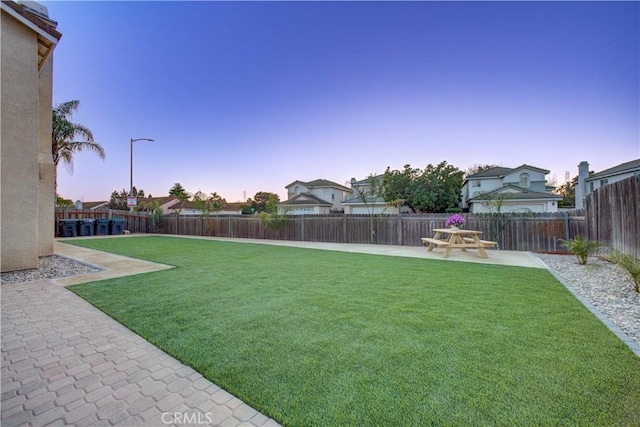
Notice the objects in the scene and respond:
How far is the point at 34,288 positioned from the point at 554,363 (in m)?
Answer: 7.63

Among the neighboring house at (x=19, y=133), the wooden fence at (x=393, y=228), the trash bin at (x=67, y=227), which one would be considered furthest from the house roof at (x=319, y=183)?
the neighboring house at (x=19, y=133)

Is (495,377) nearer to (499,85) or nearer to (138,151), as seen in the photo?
(499,85)

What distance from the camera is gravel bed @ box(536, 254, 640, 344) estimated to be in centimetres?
326

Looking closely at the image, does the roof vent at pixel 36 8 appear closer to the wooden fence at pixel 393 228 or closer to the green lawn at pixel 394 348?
the green lawn at pixel 394 348

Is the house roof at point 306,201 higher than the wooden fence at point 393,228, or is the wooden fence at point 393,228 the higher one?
the house roof at point 306,201

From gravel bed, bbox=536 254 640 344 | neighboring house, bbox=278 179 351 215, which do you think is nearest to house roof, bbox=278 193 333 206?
neighboring house, bbox=278 179 351 215

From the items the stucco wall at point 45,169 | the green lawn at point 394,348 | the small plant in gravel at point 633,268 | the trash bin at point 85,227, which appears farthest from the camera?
the trash bin at point 85,227

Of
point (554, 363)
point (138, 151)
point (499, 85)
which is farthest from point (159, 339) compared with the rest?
point (138, 151)

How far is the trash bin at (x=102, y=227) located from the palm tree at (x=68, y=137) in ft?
10.9

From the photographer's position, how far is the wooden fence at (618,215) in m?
5.53

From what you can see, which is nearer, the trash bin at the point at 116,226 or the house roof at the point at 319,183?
the trash bin at the point at 116,226

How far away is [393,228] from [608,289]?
7787 mm

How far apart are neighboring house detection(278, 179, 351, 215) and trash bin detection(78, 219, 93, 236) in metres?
15.5

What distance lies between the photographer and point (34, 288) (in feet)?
15.8
